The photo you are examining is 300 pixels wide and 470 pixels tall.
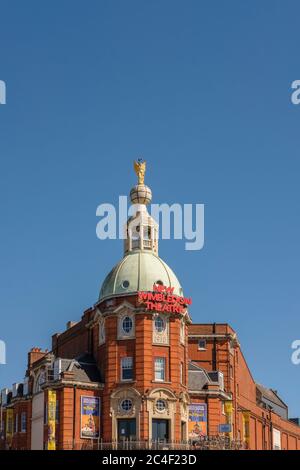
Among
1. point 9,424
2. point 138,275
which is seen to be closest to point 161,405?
point 138,275

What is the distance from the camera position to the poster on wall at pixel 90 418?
93812 mm

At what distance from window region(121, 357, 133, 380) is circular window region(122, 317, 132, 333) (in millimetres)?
2730

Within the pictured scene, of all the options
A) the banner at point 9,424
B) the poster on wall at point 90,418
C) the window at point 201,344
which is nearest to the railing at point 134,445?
the poster on wall at point 90,418

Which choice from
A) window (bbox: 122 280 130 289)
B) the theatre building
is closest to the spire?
the theatre building

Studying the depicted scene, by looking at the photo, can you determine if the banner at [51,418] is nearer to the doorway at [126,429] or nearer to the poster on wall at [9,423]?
the doorway at [126,429]

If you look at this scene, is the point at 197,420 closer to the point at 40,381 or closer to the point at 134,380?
the point at 134,380

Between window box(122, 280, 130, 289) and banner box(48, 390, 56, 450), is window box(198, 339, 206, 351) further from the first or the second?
banner box(48, 390, 56, 450)

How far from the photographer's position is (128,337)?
95.4 meters

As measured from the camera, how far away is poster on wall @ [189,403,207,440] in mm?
98000

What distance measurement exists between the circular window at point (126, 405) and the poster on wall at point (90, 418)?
264cm

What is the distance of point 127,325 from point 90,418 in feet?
31.3
